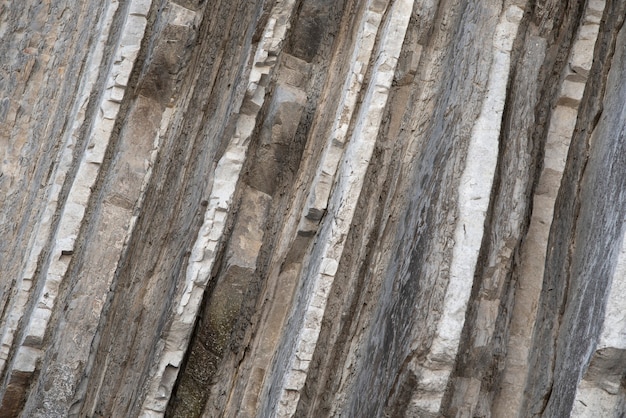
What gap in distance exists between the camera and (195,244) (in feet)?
7.34

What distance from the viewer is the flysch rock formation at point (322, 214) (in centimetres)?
204

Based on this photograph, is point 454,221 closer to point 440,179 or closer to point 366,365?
point 440,179

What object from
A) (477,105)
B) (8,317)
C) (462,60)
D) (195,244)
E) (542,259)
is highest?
(462,60)

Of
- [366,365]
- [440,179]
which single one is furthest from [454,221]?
[366,365]

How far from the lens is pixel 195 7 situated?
7.93ft

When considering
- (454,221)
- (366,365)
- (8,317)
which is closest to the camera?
(454,221)

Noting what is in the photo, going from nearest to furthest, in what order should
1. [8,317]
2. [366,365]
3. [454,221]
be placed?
1. [454,221]
2. [366,365]
3. [8,317]

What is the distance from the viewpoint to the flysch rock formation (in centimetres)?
204

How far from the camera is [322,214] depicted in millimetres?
2293

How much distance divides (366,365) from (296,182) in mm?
637

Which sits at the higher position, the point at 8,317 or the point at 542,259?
the point at 542,259

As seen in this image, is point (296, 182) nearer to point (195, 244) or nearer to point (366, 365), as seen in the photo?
point (195, 244)

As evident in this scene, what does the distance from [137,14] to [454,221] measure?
121cm

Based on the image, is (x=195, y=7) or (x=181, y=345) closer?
(x=181, y=345)
